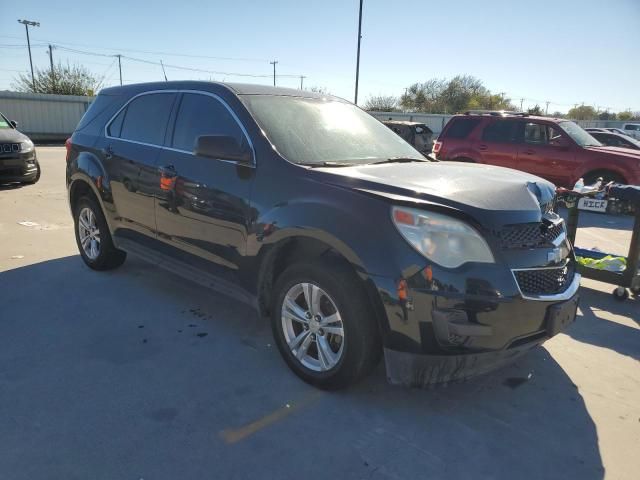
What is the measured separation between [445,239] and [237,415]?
1.52 meters

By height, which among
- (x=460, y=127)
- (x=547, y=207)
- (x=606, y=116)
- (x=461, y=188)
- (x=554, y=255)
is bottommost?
(x=554, y=255)

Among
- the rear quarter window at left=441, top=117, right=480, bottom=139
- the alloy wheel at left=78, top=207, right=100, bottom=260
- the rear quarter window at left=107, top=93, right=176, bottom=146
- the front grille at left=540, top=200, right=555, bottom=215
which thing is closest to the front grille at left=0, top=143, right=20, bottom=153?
the alloy wheel at left=78, top=207, right=100, bottom=260

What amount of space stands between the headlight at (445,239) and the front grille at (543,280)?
0.78 feet

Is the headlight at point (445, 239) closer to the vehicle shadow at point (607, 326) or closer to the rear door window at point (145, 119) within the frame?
the vehicle shadow at point (607, 326)

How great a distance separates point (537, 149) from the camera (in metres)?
10.4

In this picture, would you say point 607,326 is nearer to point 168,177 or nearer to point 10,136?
point 168,177

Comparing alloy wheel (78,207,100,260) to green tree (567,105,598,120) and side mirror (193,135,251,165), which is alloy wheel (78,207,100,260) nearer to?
side mirror (193,135,251,165)

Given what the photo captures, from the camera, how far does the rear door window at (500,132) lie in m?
10.7

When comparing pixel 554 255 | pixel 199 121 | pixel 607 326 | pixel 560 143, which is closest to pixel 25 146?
pixel 199 121

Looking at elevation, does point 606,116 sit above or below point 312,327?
above

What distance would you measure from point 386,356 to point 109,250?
3.55m

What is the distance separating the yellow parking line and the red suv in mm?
8915

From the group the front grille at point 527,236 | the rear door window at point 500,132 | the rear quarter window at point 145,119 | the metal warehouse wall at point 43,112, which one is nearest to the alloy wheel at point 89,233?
the rear quarter window at point 145,119

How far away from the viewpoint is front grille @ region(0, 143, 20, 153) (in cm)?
1008
